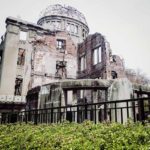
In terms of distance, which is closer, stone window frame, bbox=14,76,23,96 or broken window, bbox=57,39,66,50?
stone window frame, bbox=14,76,23,96

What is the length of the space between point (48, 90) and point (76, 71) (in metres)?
17.2

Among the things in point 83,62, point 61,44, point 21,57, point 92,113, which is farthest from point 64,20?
point 92,113

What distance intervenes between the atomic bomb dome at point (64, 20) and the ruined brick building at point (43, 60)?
4.84 metres

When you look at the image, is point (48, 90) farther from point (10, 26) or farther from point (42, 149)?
point (10, 26)

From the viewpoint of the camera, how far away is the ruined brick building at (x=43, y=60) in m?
24.1

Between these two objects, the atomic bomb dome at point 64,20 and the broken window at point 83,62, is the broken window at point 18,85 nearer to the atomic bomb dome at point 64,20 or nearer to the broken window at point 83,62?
the broken window at point 83,62

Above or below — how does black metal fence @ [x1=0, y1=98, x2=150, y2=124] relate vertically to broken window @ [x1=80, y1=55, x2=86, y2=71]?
below

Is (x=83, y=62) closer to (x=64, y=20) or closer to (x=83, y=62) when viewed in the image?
(x=83, y=62)

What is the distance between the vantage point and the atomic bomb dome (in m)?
34.8

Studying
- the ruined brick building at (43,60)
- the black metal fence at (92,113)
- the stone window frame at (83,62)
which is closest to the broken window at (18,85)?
the ruined brick building at (43,60)

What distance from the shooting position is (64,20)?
35.0 metres

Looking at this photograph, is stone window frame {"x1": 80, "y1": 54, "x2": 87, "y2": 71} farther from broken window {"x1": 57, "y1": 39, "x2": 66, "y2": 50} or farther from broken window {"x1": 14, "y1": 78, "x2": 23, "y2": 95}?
broken window {"x1": 14, "y1": 78, "x2": 23, "y2": 95}

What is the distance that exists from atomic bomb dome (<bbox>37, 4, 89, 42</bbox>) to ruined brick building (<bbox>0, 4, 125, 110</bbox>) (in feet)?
15.9

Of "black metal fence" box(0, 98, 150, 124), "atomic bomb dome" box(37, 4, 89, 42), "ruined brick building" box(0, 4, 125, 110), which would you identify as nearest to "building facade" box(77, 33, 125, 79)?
"ruined brick building" box(0, 4, 125, 110)
